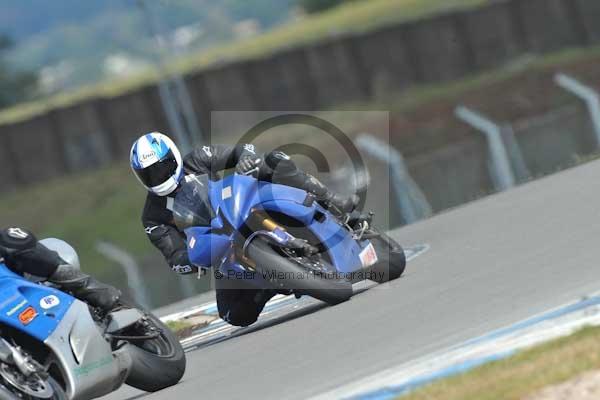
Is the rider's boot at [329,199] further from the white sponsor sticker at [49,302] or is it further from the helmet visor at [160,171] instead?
the white sponsor sticker at [49,302]

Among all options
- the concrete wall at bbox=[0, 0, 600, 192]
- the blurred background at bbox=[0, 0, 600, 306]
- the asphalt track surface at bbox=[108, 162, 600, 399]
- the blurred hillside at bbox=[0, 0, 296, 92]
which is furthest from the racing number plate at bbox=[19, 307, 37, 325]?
the concrete wall at bbox=[0, 0, 600, 192]

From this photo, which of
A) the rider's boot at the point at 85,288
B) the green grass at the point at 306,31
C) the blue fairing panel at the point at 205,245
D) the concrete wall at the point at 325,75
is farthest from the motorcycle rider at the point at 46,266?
the green grass at the point at 306,31

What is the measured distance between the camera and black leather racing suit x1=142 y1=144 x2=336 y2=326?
34.4 feet

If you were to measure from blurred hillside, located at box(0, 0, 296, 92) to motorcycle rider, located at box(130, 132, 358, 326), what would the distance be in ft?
56.2

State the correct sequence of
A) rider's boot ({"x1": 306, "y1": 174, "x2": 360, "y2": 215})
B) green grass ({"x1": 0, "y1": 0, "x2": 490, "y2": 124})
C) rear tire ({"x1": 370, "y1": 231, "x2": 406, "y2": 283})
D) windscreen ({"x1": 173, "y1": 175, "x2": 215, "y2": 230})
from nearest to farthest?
windscreen ({"x1": 173, "y1": 175, "x2": 215, "y2": 230})
rider's boot ({"x1": 306, "y1": 174, "x2": 360, "y2": 215})
rear tire ({"x1": 370, "y1": 231, "x2": 406, "y2": 283})
green grass ({"x1": 0, "y1": 0, "x2": 490, "y2": 124})

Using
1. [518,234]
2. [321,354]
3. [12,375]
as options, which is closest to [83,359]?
[12,375]

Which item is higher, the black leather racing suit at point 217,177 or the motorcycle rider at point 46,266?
the motorcycle rider at point 46,266

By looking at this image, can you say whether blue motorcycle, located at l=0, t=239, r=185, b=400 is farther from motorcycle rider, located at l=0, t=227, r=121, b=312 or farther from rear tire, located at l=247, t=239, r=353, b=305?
rear tire, located at l=247, t=239, r=353, b=305

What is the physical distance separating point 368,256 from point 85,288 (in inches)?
106

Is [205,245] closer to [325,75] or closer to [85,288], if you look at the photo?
[85,288]

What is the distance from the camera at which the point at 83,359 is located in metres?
8.36

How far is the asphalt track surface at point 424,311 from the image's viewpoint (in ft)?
26.4

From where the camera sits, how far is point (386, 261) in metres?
11.0

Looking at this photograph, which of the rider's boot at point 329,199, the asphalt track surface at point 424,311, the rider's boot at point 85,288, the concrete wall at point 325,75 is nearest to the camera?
the asphalt track surface at point 424,311
